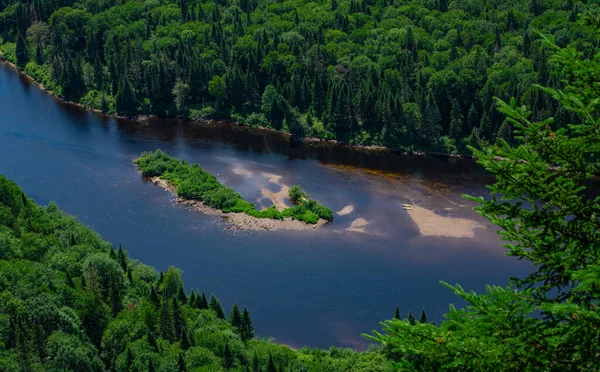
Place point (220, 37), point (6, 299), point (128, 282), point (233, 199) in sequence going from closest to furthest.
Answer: point (6, 299) → point (128, 282) → point (233, 199) → point (220, 37)

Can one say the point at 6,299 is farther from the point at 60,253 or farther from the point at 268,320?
the point at 268,320

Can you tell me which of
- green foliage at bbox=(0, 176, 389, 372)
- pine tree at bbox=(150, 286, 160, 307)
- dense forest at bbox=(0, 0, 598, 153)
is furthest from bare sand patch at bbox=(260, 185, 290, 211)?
pine tree at bbox=(150, 286, 160, 307)

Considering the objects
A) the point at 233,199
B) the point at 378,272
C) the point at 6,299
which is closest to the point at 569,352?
the point at 6,299

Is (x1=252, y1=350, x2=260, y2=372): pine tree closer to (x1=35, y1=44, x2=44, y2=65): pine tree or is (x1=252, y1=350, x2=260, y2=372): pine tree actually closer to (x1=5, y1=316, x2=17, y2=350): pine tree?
(x1=5, y1=316, x2=17, y2=350): pine tree

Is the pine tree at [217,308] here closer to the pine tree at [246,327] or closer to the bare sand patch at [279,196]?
the pine tree at [246,327]

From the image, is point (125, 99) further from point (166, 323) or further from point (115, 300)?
point (166, 323)

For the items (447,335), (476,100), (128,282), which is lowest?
(128,282)

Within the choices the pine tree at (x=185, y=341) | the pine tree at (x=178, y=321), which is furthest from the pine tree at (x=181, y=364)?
the pine tree at (x=178, y=321)
